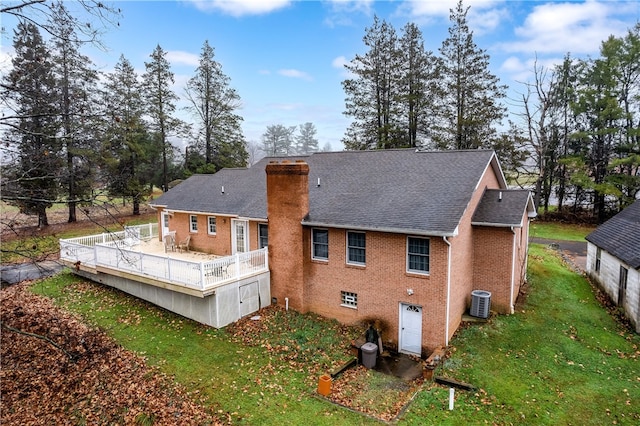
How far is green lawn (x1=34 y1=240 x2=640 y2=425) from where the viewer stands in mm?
9672

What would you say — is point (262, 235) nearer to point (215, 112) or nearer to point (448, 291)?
point (448, 291)

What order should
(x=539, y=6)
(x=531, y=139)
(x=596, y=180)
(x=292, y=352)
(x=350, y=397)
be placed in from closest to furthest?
(x=350, y=397), (x=292, y=352), (x=539, y=6), (x=531, y=139), (x=596, y=180)

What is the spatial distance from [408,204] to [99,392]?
11.6 metres

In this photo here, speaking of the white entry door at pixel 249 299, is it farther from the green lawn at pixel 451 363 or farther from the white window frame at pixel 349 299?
the white window frame at pixel 349 299

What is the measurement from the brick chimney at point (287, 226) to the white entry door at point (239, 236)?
248 centimetres

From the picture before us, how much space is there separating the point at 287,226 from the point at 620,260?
14.1m

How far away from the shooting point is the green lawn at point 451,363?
31.7 feet

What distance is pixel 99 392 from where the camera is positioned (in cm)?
1104

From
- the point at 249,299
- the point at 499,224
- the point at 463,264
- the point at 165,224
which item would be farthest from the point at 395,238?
the point at 165,224

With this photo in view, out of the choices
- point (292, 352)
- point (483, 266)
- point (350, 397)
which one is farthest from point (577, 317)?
point (292, 352)

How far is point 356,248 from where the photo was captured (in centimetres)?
1453

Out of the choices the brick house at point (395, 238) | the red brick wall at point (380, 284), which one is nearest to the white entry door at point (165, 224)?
the brick house at point (395, 238)

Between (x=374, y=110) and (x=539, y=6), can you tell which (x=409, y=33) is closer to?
(x=374, y=110)

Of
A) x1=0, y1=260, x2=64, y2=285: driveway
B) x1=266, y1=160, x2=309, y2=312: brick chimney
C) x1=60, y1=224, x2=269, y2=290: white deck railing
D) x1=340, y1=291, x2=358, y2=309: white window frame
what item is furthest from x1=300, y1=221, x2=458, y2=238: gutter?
x1=0, y1=260, x2=64, y2=285: driveway
